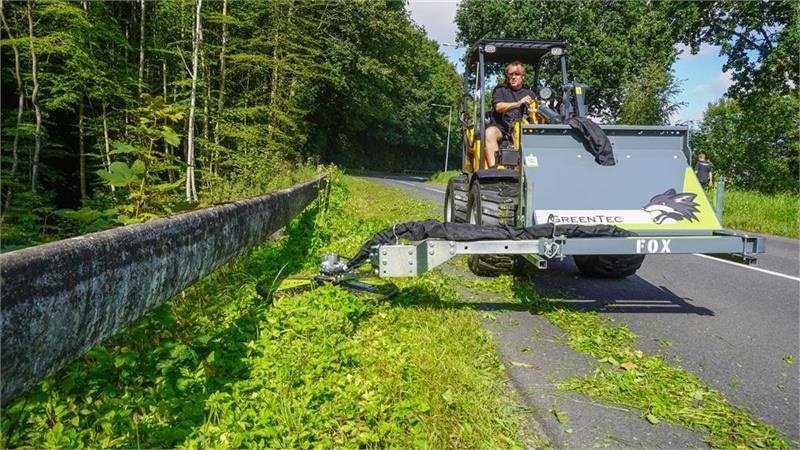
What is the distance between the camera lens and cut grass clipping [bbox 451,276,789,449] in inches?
99.0

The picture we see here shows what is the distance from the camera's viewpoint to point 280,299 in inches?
153

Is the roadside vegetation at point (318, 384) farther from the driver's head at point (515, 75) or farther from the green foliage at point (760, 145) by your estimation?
the green foliage at point (760, 145)

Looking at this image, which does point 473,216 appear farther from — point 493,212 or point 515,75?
point 515,75

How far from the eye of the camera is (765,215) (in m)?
12.7

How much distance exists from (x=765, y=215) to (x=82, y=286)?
15.0 m

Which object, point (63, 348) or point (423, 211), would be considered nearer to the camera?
point (63, 348)

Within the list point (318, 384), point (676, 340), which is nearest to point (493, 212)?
point (676, 340)

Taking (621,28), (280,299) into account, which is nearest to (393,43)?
(621,28)

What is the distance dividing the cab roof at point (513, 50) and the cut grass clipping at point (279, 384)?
15.1 ft

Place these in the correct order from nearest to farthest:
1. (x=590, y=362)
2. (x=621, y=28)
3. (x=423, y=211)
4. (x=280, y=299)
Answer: (x=590, y=362)
(x=280, y=299)
(x=423, y=211)
(x=621, y=28)

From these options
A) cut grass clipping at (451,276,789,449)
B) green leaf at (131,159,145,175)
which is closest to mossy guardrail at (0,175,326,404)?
green leaf at (131,159,145,175)

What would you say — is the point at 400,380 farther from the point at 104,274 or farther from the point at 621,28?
the point at 621,28

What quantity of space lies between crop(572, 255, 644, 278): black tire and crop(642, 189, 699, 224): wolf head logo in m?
1.12

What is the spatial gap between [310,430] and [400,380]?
638mm
